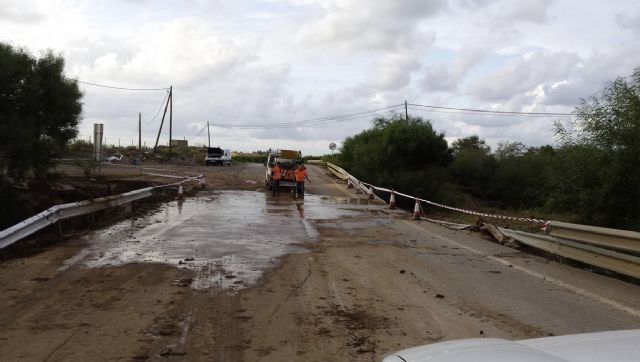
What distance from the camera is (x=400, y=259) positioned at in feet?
34.2

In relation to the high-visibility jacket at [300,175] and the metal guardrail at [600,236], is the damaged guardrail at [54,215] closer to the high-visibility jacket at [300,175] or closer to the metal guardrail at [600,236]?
the high-visibility jacket at [300,175]

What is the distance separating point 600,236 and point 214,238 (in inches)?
299

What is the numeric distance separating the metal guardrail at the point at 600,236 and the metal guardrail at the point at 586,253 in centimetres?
11

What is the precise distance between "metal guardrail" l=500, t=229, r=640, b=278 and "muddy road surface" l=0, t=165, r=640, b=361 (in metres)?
0.26

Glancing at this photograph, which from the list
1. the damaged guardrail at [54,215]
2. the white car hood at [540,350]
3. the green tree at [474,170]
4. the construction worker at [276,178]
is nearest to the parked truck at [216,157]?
the green tree at [474,170]

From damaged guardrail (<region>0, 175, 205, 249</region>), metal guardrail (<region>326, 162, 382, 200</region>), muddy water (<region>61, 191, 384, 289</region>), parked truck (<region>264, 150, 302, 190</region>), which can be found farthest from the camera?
metal guardrail (<region>326, 162, 382, 200</region>)

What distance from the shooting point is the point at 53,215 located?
12.2 m

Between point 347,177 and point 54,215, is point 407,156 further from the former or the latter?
point 54,215

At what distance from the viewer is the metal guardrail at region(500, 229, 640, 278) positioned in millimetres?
8789

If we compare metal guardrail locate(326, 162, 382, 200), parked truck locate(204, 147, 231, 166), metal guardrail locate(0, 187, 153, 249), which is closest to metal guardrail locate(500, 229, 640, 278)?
metal guardrail locate(0, 187, 153, 249)

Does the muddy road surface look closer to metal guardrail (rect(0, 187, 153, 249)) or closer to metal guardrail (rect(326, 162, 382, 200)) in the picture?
metal guardrail (rect(0, 187, 153, 249))

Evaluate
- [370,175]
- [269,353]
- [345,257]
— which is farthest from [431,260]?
[370,175]

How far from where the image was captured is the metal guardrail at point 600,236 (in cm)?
892

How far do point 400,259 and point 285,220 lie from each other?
706 centimetres
